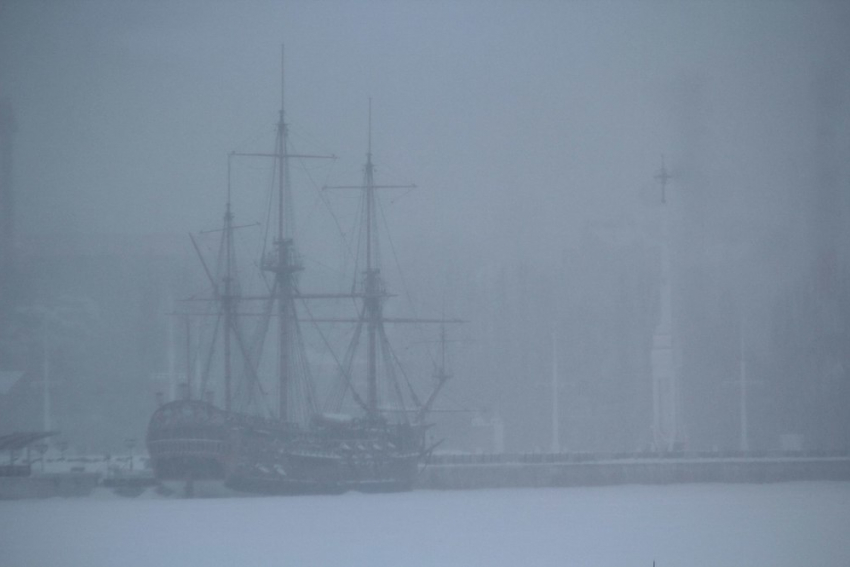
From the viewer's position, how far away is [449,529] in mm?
25891

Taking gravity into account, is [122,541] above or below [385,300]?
below

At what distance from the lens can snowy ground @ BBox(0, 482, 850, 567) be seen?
22.1m

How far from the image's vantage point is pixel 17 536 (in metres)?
24.4

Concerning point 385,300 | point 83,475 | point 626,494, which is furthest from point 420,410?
point 83,475

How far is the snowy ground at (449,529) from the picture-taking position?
2208 centimetres

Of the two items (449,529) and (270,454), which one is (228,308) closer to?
(270,454)

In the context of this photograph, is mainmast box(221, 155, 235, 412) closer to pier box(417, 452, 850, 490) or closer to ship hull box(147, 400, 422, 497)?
ship hull box(147, 400, 422, 497)

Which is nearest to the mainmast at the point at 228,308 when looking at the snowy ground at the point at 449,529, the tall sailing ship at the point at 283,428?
the tall sailing ship at the point at 283,428

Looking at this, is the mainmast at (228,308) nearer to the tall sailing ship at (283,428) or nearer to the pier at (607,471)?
the tall sailing ship at (283,428)

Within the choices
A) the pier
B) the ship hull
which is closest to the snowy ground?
the ship hull

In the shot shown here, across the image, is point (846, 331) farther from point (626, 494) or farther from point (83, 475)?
point (83, 475)

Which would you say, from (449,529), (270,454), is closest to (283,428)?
(270,454)

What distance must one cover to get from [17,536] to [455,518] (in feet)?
31.0

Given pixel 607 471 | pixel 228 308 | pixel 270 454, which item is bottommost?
pixel 607 471
